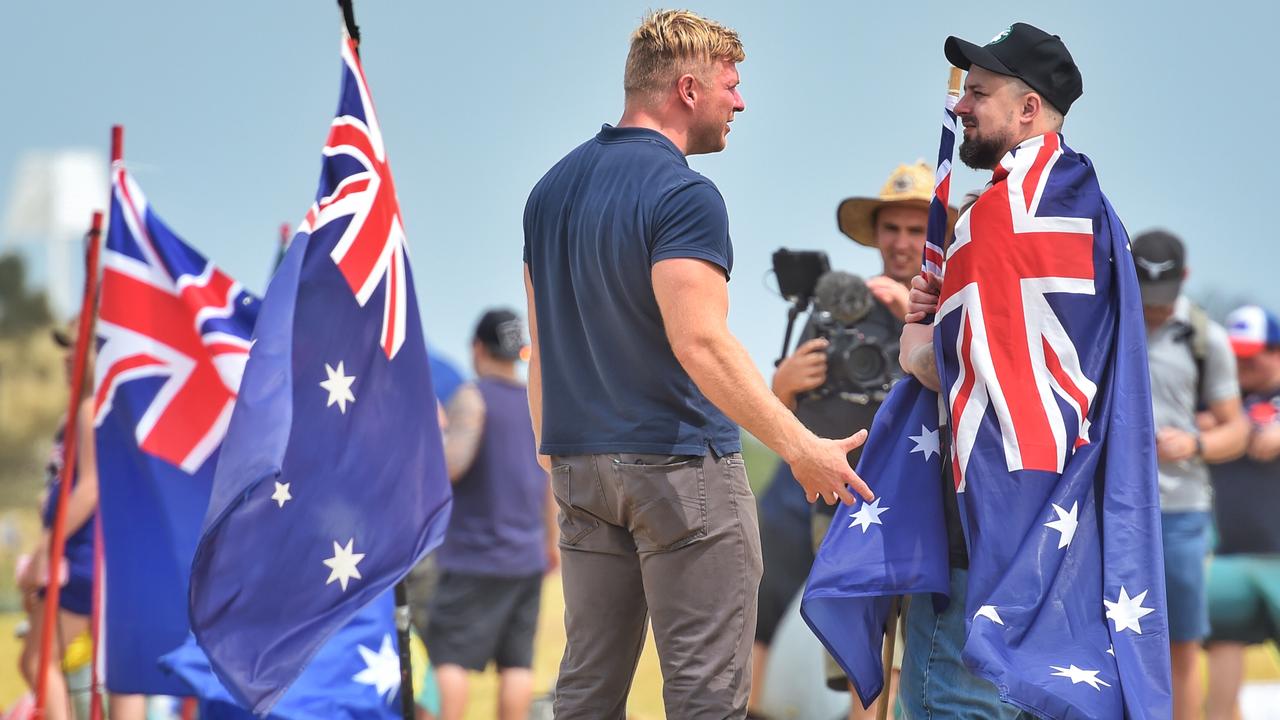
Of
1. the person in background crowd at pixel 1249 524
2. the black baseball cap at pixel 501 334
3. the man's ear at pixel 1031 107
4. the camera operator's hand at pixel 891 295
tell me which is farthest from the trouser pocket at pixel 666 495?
the person in background crowd at pixel 1249 524

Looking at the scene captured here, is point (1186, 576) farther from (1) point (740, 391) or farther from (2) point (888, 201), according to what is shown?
(1) point (740, 391)

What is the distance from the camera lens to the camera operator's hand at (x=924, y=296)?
3.53 m

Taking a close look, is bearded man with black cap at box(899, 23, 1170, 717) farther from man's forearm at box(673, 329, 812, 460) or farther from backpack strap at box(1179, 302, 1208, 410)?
backpack strap at box(1179, 302, 1208, 410)

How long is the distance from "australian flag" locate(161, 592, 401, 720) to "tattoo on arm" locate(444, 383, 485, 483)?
1758 mm

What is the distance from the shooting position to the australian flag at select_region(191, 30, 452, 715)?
4281mm

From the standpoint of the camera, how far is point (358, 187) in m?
4.71

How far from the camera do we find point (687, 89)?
358cm

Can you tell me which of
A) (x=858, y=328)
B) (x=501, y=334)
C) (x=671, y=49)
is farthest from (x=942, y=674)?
(x=501, y=334)

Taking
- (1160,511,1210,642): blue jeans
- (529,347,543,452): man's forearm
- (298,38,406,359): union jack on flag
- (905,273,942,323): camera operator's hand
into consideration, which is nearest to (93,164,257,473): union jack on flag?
(298,38,406,359): union jack on flag

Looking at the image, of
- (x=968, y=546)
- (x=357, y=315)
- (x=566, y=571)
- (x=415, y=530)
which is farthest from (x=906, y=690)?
(x=357, y=315)

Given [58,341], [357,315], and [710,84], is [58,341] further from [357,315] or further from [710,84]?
[710,84]

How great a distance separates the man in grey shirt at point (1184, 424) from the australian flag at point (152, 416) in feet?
12.5

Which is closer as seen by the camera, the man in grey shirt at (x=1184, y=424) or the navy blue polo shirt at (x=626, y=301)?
the navy blue polo shirt at (x=626, y=301)

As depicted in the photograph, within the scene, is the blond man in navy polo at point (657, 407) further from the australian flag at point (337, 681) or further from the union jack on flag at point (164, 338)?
the union jack on flag at point (164, 338)
